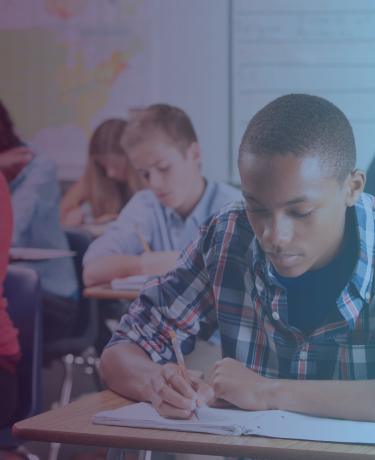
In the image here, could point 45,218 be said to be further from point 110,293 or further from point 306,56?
point 306,56

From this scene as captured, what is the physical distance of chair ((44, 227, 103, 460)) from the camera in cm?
216

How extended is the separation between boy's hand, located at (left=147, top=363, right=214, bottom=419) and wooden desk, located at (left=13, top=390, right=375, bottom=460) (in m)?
0.08

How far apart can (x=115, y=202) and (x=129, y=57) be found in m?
0.63

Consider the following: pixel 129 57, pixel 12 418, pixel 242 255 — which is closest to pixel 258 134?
pixel 242 255

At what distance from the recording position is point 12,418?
143 cm

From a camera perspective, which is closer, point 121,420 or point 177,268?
point 121,420

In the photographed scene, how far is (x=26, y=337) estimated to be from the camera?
1.52 metres

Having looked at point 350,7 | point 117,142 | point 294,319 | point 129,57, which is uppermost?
point 350,7

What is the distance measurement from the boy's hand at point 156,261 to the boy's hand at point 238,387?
43.1 inches

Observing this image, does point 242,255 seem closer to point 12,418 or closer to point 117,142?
point 12,418

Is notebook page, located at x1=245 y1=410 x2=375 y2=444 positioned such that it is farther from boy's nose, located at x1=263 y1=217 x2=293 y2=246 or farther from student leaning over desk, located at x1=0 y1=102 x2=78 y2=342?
student leaning over desk, located at x1=0 y1=102 x2=78 y2=342

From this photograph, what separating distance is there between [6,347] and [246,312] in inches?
34.1

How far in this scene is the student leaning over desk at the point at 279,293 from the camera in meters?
0.79

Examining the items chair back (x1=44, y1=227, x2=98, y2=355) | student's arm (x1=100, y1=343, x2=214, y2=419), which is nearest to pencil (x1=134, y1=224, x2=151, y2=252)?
chair back (x1=44, y1=227, x2=98, y2=355)
